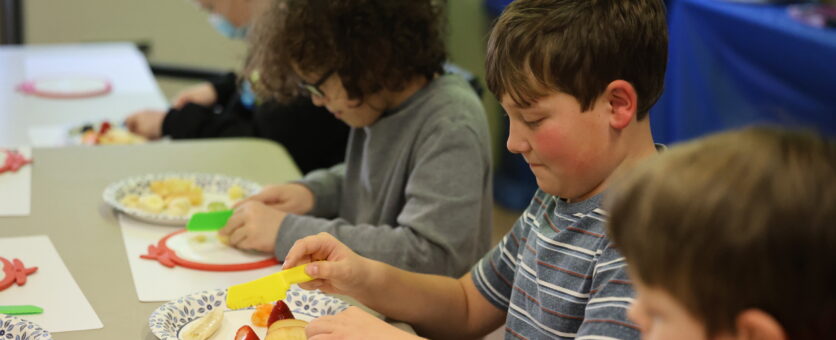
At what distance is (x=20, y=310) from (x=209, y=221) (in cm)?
31

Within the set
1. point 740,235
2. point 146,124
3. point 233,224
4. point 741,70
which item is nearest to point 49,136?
point 146,124

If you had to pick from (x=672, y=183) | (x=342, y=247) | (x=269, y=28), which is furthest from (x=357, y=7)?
(x=672, y=183)

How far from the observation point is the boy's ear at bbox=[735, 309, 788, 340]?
1.70ft

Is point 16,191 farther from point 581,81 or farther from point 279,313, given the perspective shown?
point 581,81

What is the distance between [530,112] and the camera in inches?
34.5

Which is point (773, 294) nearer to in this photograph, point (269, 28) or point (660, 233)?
point (660, 233)

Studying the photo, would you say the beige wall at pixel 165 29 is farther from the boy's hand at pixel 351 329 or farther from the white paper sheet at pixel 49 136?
the boy's hand at pixel 351 329

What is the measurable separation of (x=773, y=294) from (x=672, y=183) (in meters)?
0.09

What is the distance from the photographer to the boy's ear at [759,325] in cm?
52

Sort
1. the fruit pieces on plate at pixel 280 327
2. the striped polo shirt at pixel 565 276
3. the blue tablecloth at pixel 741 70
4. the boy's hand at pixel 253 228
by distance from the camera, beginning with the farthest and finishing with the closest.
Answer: the blue tablecloth at pixel 741 70 → the boy's hand at pixel 253 228 → the fruit pieces on plate at pixel 280 327 → the striped polo shirt at pixel 565 276

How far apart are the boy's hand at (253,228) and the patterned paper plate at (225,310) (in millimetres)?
155

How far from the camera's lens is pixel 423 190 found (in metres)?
1.19

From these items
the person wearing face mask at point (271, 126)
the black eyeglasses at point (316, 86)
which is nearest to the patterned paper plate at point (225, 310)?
the black eyeglasses at point (316, 86)

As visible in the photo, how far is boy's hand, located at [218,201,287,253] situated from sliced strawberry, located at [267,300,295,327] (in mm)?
236
